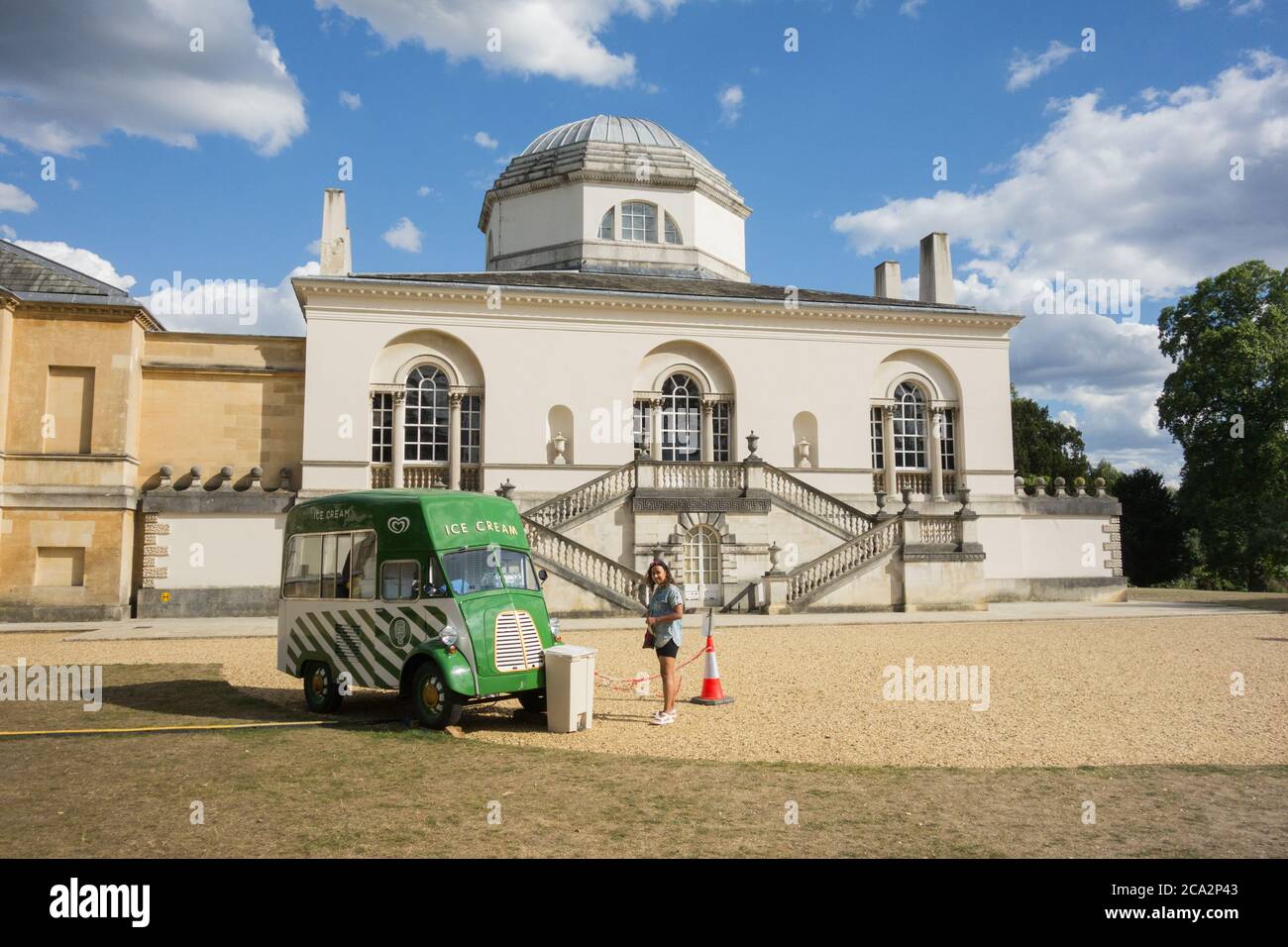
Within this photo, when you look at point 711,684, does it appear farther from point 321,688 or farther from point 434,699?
point 321,688

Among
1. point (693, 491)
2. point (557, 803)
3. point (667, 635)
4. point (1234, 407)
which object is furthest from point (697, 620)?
point (1234, 407)

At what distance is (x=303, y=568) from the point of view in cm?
1068

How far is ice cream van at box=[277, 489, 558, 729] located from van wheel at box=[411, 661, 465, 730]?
0.04ft

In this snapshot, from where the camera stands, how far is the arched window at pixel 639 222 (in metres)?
34.2

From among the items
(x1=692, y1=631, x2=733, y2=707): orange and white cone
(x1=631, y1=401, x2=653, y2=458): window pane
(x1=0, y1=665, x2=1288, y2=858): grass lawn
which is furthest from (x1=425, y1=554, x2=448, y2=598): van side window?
(x1=631, y1=401, x2=653, y2=458): window pane

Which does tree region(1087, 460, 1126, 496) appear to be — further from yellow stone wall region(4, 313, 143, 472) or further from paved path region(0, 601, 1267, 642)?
yellow stone wall region(4, 313, 143, 472)

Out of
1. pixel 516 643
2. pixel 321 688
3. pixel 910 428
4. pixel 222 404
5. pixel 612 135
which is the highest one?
pixel 612 135

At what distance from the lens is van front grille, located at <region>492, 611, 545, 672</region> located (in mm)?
9180

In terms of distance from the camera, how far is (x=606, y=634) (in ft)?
59.1

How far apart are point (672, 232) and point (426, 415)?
44.0ft

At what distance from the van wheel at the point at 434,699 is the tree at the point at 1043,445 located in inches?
1996

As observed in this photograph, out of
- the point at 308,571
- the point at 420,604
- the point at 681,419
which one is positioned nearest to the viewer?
the point at 420,604

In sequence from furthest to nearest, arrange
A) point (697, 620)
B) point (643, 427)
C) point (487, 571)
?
1. point (643, 427)
2. point (697, 620)
3. point (487, 571)
